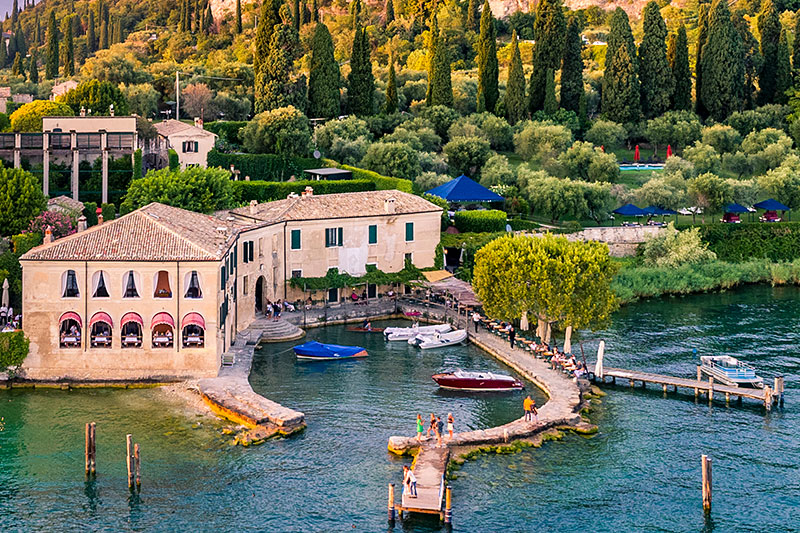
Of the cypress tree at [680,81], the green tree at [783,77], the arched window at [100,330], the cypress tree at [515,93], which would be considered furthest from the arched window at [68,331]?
the green tree at [783,77]

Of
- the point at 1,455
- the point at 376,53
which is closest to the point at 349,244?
the point at 1,455

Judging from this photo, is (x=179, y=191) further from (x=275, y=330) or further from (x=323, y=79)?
(x=323, y=79)

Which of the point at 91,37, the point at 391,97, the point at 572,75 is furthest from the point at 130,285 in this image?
the point at 91,37

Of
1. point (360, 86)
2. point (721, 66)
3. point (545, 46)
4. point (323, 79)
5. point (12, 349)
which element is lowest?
point (12, 349)

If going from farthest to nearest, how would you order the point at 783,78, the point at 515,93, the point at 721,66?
1. the point at 783,78
2. the point at 721,66
3. the point at 515,93

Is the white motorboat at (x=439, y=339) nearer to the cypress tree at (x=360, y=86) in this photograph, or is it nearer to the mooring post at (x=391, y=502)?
the mooring post at (x=391, y=502)

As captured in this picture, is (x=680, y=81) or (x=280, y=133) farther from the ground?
(x=680, y=81)

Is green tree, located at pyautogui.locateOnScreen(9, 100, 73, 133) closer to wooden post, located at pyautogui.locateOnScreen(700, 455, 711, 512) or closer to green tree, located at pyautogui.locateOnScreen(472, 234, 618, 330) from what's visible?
green tree, located at pyautogui.locateOnScreen(472, 234, 618, 330)
